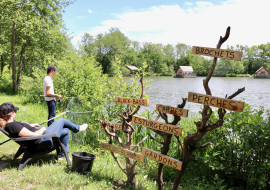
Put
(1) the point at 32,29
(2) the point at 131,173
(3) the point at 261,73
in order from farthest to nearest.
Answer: (3) the point at 261,73 < (1) the point at 32,29 < (2) the point at 131,173

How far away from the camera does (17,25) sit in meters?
13.4

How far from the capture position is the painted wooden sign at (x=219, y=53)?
214cm

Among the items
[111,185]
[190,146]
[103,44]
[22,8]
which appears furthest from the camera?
[103,44]

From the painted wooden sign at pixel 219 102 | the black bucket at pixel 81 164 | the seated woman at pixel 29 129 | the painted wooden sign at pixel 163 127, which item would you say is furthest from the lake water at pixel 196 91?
the painted wooden sign at pixel 219 102

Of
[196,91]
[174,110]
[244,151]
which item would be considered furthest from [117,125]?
[196,91]

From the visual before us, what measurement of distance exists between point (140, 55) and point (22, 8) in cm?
6691

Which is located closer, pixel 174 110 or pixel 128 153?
pixel 174 110

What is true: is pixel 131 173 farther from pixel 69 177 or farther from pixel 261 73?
pixel 261 73

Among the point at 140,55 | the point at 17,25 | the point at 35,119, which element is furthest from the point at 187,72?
the point at 35,119

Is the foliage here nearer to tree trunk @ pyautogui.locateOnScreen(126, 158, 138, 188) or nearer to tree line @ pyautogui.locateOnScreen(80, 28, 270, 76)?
tree trunk @ pyautogui.locateOnScreen(126, 158, 138, 188)

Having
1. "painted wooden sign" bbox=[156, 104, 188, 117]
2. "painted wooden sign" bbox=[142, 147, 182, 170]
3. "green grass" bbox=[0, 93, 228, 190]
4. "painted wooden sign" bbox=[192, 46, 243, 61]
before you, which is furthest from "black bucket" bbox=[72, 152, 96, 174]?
"painted wooden sign" bbox=[192, 46, 243, 61]

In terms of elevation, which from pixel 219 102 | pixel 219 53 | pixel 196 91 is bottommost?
pixel 196 91

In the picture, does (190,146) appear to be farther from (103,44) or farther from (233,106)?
(103,44)

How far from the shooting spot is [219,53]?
2.27 metres
